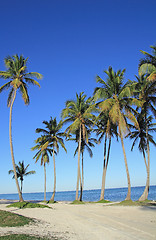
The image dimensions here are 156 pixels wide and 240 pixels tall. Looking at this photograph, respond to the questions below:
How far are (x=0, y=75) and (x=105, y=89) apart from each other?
11266mm

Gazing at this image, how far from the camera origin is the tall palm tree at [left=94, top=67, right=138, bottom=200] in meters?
22.7

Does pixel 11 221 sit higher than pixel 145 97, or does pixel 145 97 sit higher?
pixel 145 97

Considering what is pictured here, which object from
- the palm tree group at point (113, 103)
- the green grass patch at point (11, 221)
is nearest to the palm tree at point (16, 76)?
the palm tree group at point (113, 103)

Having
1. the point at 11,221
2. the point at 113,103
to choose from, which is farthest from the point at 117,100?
the point at 11,221

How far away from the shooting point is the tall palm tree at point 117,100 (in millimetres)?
22672

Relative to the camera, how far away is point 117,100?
78.6 ft

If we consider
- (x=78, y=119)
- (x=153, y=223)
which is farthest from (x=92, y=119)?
(x=153, y=223)

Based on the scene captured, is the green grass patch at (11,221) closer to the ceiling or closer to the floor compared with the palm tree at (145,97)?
closer to the floor

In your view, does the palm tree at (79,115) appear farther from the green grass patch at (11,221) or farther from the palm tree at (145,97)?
the green grass patch at (11,221)

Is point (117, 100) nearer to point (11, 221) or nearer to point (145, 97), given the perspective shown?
point (145, 97)

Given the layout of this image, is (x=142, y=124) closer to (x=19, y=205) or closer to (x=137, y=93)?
(x=137, y=93)

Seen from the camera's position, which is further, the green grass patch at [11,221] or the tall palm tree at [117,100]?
the tall palm tree at [117,100]

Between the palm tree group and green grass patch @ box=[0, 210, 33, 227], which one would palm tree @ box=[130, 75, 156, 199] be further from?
green grass patch @ box=[0, 210, 33, 227]

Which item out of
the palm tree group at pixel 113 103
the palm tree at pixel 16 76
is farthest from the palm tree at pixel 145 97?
the palm tree at pixel 16 76
